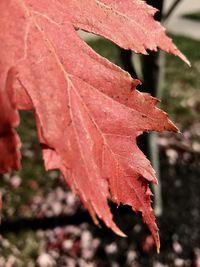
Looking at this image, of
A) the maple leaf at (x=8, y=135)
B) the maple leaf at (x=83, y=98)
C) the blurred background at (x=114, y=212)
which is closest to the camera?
the maple leaf at (x=8, y=135)

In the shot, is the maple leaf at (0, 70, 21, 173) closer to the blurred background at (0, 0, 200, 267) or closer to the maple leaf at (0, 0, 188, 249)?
the maple leaf at (0, 0, 188, 249)

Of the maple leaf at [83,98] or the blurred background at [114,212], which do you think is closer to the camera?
the maple leaf at [83,98]

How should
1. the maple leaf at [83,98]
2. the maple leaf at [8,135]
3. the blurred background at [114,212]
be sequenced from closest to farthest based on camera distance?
the maple leaf at [8,135], the maple leaf at [83,98], the blurred background at [114,212]

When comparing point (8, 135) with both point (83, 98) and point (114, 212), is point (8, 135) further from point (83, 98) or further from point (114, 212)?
point (114, 212)

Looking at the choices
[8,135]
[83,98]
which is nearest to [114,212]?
[83,98]

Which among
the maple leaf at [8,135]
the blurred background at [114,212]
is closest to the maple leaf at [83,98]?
the maple leaf at [8,135]

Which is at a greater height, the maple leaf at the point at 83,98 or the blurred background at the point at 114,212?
the maple leaf at the point at 83,98

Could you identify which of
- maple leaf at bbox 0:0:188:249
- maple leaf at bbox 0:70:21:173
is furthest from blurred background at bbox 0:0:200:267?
maple leaf at bbox 0:70:21:173

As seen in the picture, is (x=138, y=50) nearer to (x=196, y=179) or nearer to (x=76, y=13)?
(x=76, y=13)

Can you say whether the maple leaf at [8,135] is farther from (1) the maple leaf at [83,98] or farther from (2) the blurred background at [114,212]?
(2) the blurred background at [114,212]
